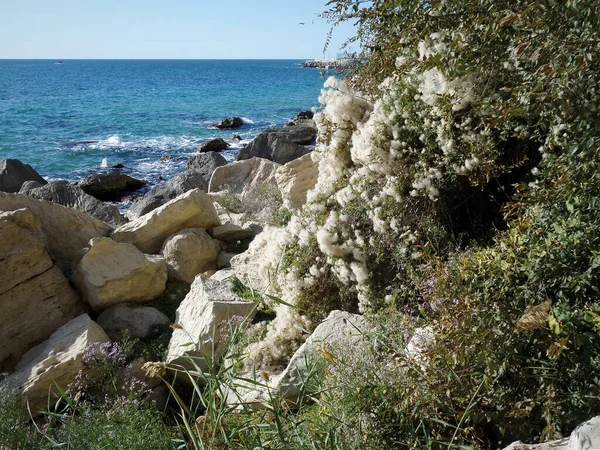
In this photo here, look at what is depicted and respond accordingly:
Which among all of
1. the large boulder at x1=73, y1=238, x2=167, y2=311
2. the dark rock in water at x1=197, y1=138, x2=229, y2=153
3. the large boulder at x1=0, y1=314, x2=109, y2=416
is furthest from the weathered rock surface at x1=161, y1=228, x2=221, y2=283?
the dark rock in water at x1=197, y1=138, x2=229, y2=153

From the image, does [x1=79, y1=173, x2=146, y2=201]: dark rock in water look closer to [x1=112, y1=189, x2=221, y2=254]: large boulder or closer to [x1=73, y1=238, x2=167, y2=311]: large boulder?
[x1=112, y1=189, x2=221, y2=254]: large boulder

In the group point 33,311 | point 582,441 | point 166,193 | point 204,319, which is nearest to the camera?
point 582,441

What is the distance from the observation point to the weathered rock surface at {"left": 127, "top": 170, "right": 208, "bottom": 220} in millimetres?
13234

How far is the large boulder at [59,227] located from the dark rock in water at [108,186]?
10.1m

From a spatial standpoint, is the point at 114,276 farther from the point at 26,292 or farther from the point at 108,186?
the point at 108,186

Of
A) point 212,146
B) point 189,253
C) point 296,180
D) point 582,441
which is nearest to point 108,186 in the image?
point 212,146

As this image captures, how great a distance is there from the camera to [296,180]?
930 centimetres

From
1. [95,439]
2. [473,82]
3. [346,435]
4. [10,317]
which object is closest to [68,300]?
[10,317]

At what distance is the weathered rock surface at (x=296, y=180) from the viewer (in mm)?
8689

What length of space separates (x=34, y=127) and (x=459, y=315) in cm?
3562

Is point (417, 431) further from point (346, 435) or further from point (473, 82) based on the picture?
point (473, 82)

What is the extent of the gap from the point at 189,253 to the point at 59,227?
183 cm

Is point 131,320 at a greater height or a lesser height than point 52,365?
lesser

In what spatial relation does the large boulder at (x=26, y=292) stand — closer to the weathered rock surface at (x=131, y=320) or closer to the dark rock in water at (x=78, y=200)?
the weathered rock surface at (x=131, y=320)
